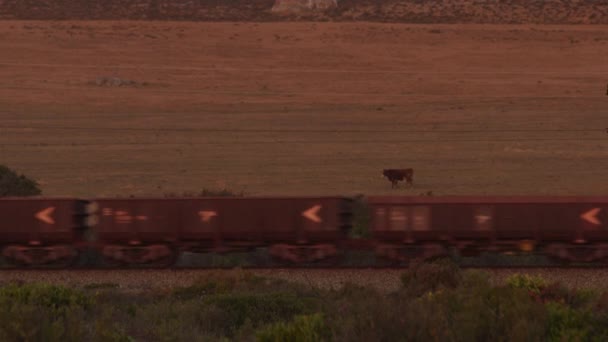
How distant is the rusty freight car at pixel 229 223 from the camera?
84.2 ft

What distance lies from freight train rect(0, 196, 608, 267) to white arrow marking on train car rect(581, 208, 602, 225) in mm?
24

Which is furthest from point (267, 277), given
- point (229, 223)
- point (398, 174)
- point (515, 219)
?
point (398, 174)

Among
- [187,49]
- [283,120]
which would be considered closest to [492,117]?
[283,120]

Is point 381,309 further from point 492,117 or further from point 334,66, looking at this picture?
point 334,66

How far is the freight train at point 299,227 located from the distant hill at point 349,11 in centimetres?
8324

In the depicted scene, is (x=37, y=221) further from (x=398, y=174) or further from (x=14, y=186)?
(x=398, y=174)

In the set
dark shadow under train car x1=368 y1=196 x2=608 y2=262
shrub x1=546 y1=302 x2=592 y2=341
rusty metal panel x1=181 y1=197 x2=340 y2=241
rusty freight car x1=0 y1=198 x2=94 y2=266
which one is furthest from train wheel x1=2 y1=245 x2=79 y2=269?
shrub x1=546 y1=302 x2=592 y2=341

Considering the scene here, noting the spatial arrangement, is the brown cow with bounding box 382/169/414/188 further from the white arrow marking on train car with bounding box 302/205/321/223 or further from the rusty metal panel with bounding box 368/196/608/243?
the white arrow marking on train car with bounding box 302/205/321/223

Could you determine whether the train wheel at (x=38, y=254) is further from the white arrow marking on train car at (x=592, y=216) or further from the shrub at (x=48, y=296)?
the white arrow marking on train car at (x=592, y=216)

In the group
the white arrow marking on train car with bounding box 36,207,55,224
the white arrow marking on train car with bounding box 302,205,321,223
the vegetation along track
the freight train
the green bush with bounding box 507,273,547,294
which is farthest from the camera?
the white arrow marking on train car with bounding box 36,207,55,224

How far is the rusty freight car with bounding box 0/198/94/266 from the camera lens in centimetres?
2584

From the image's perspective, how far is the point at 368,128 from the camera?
65.1 meters

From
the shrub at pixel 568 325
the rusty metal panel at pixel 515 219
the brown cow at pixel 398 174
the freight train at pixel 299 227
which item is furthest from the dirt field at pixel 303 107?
the shrub at pixel 568 325

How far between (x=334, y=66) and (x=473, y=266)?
63979mm
